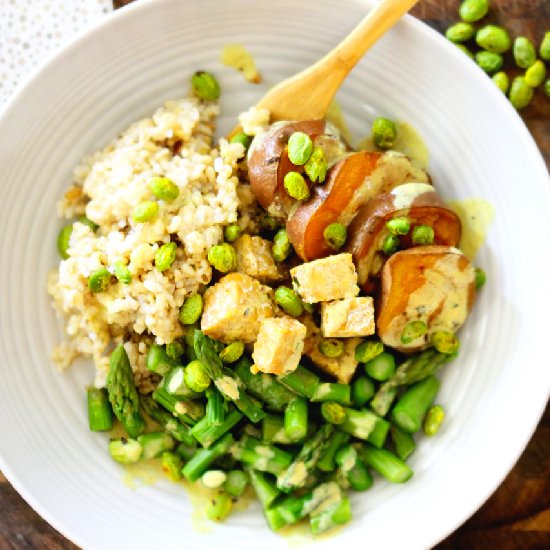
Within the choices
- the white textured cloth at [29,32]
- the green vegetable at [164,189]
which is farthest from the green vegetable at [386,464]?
the white textured cloth at [29,32]

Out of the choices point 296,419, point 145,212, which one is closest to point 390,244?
point 296,419

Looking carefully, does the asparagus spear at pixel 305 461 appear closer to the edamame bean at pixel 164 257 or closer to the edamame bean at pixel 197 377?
the edamame bean at pixel 197 377

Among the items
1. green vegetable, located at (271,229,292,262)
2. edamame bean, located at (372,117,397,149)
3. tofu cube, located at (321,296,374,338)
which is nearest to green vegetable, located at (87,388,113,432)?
green vegetable, located at (271,229,292,262)

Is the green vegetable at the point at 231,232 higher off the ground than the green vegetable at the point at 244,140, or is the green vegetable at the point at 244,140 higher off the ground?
the green vegetable at the point at 244,140

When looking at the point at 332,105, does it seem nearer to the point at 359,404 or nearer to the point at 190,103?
the point at 190,103

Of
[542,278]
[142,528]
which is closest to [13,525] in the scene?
[142,528]

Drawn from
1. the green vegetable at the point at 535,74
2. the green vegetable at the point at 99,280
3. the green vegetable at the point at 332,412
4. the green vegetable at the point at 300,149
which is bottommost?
the green vegetable at the point at 332,412

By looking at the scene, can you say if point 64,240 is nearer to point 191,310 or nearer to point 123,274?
point 123,274
